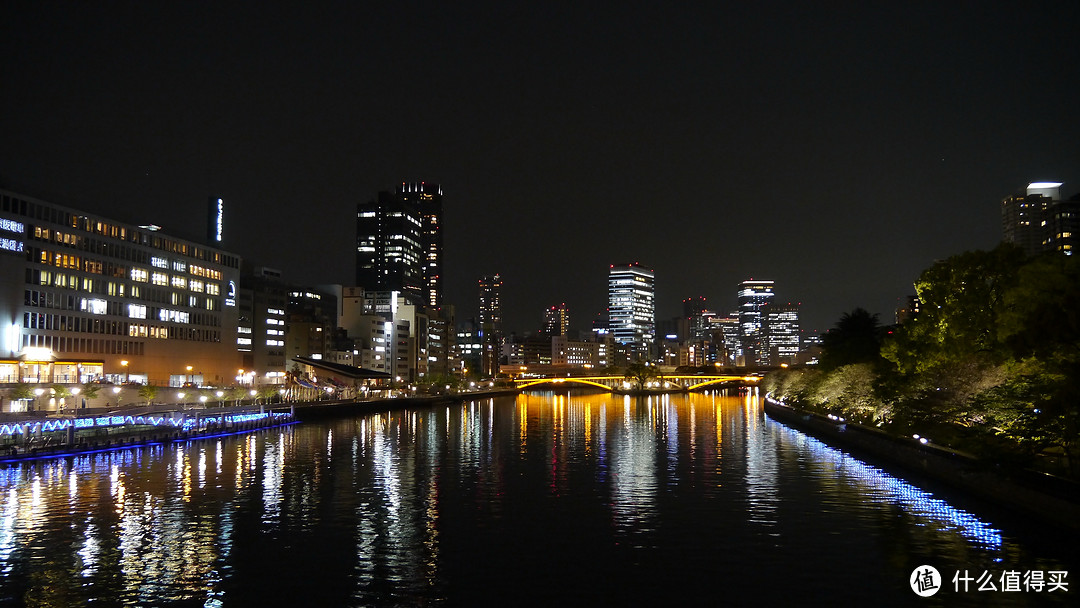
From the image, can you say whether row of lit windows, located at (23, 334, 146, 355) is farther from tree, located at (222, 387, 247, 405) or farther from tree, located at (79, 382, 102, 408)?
tree, located at (222, 387, 247, 405)

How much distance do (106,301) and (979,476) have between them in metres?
97.6

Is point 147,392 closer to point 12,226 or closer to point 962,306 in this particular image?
point 12,226

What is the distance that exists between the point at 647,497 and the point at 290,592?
21500mm

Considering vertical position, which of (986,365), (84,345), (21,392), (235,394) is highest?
(84,345)

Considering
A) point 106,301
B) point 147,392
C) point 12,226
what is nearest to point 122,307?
point 106,301

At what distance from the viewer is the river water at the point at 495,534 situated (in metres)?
25.7

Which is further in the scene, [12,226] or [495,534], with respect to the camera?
[12,226]

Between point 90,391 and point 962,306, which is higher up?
point 962,306

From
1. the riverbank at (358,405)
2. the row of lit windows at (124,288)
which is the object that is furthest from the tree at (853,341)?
the row of lit windows at (124,288)

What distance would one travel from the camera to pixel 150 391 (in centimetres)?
8981

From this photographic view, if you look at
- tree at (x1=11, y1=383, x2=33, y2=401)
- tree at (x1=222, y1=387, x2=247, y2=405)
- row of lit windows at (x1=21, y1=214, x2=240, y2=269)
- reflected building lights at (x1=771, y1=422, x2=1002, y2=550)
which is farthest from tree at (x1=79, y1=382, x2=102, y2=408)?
reflected building lights at (x1=771, y1=422, x2=1002, y2=550)

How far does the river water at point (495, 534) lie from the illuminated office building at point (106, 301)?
42.3 metres

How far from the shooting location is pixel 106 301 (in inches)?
4094

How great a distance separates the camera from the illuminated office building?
91312 millimetres
